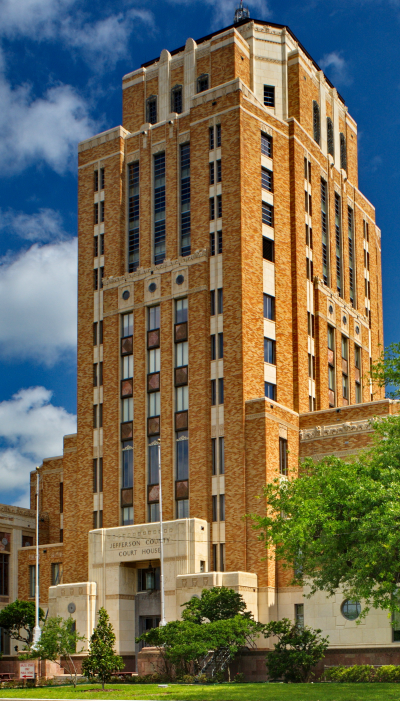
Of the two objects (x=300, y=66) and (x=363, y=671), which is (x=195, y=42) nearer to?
(x=300, y=66)

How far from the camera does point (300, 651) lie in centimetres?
4288

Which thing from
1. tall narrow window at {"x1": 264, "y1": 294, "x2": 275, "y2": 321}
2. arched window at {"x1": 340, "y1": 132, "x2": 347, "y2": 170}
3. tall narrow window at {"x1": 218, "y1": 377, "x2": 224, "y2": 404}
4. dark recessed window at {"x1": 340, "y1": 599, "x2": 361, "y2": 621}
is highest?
arched window at {"x1": 340, "y1": 132, "x2": 347, "y2": 170}

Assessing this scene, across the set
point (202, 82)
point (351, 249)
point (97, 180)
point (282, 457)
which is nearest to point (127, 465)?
point (282, 457)

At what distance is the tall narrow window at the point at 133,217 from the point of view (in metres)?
68.1

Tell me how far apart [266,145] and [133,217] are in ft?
37.9

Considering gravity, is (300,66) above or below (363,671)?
above

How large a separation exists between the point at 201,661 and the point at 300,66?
46.8 metres

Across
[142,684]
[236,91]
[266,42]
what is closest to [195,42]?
[266,42]

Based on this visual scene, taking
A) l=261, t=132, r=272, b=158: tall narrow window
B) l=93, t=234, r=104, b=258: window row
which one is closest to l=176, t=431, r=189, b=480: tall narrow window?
l=93, t=234, r=104, b=258: window row

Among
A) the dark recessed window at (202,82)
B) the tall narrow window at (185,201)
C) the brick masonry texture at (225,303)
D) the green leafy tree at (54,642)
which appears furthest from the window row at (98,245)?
the green leafy tree at (54,642)

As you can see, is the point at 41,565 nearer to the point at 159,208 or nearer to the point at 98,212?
the point at 98,212

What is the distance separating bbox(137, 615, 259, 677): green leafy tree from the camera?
4381 centimetres

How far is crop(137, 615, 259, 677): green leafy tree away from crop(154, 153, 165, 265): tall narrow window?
29.0m

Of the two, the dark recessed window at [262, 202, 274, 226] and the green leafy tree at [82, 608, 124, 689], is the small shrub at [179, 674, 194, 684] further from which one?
the dark recessed window at [262, 202, 274, 226]
